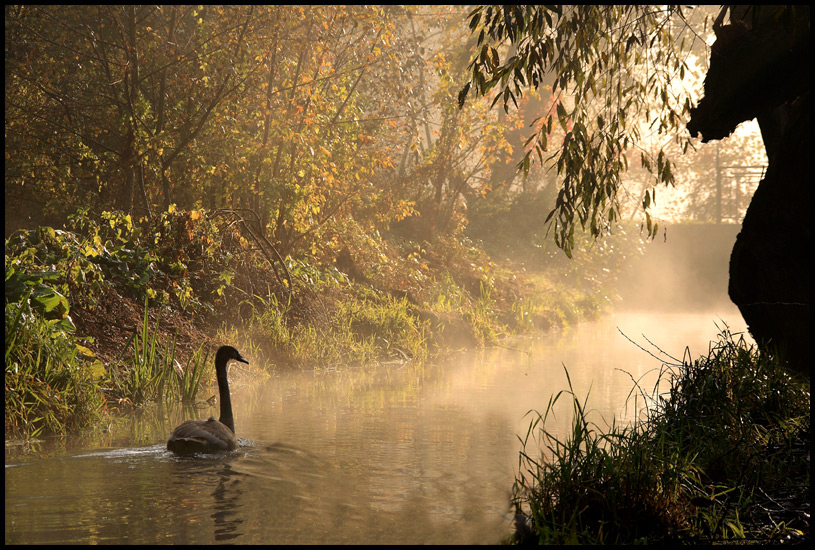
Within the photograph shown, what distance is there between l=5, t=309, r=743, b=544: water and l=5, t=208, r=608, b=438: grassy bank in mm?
756

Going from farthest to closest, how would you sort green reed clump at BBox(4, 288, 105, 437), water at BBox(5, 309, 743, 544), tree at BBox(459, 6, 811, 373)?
1. green reed clump at BBox(4, 288, 105, 437)
2. tree at BBox(459, 6, 811, 373)
3. water at BBox(5, 309, 743, 544)

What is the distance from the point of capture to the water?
546 centimetres

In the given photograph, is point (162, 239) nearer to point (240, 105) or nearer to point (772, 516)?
point (240, 105)

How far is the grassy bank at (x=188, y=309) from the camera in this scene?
856 centimetres

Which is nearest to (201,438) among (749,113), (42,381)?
(42,381)

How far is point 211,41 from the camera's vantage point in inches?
547

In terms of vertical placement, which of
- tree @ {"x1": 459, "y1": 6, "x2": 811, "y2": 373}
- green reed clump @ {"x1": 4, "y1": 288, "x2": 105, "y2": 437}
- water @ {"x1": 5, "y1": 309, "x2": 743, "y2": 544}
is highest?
tree @ {"x1": 459, "y1": 6, "x2": 811, "y2": 373}

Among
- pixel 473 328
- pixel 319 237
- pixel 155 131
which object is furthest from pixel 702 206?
pixel 155 131

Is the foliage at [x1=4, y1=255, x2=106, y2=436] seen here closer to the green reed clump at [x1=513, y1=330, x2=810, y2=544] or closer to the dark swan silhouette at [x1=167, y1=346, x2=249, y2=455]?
the dark swan silhouette at [x1=167, y1=346, x2=249, y2=455]

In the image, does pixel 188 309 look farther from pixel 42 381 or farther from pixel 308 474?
pixel 308 474

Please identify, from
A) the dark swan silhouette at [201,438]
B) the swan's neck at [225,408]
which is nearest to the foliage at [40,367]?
the swan's neck at [225,408]

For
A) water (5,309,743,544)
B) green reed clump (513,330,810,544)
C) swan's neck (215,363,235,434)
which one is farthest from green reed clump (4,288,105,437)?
green reed clump (513,330,810,544)

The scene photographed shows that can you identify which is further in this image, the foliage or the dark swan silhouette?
the foliage

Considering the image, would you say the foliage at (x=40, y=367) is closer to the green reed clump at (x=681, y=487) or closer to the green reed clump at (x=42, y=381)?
the green reed clump at (x=42, y=381)
